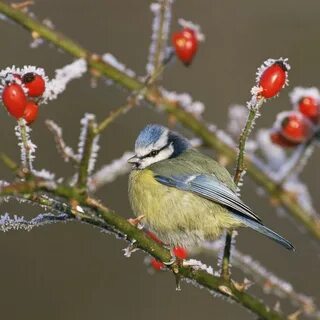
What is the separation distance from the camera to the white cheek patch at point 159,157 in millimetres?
2237

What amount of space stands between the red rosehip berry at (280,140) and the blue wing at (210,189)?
33 cm

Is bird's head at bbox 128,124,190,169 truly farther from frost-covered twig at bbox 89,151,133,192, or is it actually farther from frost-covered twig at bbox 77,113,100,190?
frost-covered twig at bbox 77,113,100,190

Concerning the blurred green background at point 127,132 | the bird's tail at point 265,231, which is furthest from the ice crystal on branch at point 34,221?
the blurred green background at point 127,132

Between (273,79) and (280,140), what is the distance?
28cm

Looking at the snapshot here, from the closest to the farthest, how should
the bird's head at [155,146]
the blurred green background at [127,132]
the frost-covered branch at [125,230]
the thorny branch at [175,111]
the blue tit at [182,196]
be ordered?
1. the frost-covered branch at [125,230]
2. the thorny branch at [175,111]
3. the blue tit at [182,196]
4. the bird's head at [155,146]
5. the blurred green background at [127,132]

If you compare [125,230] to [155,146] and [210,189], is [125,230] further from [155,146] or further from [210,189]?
[155,146]

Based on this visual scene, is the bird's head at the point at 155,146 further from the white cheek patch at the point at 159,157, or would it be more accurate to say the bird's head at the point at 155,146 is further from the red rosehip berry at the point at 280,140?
the red rosehip berry at the point at 280,140

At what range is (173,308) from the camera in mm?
3803

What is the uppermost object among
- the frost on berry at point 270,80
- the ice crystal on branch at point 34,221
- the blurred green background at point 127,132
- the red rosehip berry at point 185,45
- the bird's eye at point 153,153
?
the blurred green background at point 127,132

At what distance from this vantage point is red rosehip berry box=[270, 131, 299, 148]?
1.57 m

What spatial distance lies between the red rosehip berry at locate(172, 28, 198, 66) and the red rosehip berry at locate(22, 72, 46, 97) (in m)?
0.38

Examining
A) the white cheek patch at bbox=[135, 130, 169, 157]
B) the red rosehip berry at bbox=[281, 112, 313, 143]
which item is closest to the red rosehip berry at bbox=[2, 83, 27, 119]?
the red rosehip berry at bbox=[281, 112, 313, 143]

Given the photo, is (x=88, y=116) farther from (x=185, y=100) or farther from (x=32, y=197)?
(x=185, y=100)

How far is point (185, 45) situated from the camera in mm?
1624
